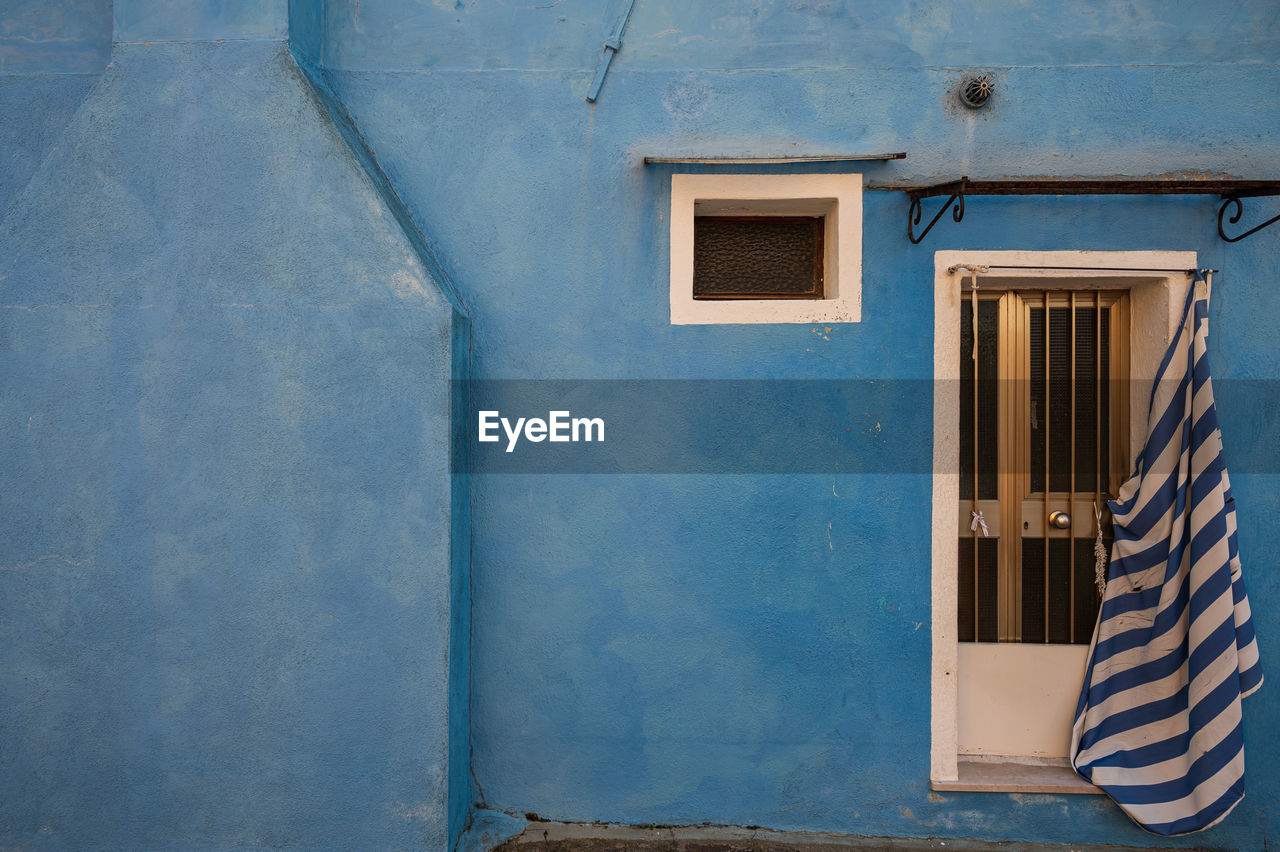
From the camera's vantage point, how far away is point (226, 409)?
293cm

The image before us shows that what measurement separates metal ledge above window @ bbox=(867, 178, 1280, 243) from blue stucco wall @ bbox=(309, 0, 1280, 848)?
0.08 meters

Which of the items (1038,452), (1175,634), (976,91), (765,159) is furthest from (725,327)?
(1175,634)

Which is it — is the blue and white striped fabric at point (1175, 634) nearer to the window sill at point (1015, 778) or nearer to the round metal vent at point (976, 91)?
the window sill at point (1015, 778)

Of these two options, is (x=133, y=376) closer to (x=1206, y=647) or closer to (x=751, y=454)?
(x=751, y=454)

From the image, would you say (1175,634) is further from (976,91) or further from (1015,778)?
(976,91)

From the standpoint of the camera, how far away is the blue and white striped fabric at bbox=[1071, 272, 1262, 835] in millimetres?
2988

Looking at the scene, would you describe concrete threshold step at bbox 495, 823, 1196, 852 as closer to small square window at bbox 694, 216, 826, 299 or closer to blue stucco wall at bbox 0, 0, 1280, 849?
blue stucco wall at bbox 0, 0, 1280, 849

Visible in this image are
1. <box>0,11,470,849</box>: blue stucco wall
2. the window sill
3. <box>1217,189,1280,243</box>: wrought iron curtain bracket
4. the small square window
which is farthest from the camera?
the small square window

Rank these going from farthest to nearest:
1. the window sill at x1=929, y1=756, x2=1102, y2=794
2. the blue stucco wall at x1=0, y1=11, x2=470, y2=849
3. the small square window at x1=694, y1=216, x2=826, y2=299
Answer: the small square window at x1=694, y1=216, x2=826, y2=299 < the window sill at x1=929, y1=756, x2=1102, y2=794 < the blue stucco wall at x1=0, y1=11, x2=470, y2=849

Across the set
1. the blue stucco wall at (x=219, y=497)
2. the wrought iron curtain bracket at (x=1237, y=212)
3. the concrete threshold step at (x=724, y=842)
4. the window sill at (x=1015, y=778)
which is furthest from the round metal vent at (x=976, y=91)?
the concrete threshold step at (x=724, y=842)

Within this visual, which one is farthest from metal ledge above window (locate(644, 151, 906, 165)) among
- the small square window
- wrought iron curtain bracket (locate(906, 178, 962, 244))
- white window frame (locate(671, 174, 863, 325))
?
the small square window

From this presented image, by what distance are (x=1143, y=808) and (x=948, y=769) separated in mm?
835

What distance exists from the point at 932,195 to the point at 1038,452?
1349 mm

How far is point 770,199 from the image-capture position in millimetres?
3219
